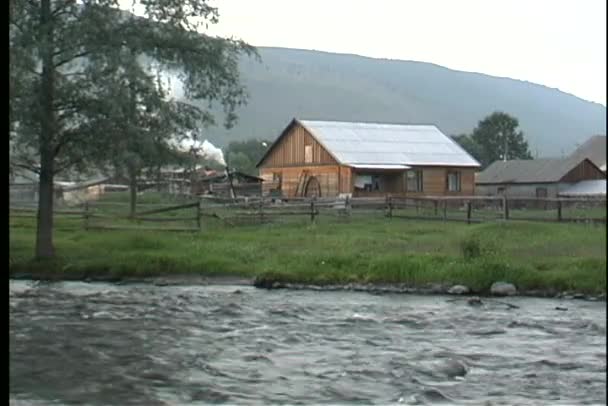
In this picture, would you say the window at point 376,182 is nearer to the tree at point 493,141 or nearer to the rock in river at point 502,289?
the tree at point 493,141

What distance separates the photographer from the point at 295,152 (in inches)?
181

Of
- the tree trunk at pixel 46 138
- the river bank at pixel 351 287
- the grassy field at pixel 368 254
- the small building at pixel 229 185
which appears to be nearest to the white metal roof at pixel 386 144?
the grassy field at pixel 368 254

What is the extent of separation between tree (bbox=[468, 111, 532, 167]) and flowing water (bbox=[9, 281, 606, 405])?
1044mm

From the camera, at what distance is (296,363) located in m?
→ 3.98

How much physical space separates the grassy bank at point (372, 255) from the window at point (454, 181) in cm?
31

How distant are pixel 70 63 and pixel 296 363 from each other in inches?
98.6

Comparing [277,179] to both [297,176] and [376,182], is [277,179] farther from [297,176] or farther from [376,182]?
[376,182]

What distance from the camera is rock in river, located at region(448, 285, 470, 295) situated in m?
7.10

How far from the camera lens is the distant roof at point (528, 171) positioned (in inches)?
98.0

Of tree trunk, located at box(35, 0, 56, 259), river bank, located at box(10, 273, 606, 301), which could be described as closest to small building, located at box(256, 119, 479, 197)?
river bank, located at box(10, 273, 606, 301)

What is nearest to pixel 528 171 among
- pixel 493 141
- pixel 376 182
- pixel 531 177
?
pixel 531 177

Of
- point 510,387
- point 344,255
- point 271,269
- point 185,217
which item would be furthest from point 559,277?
point 185,217

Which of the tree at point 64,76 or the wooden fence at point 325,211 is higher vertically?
the tree at point 64,76

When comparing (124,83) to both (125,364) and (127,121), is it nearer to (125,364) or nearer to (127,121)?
(127,121)
